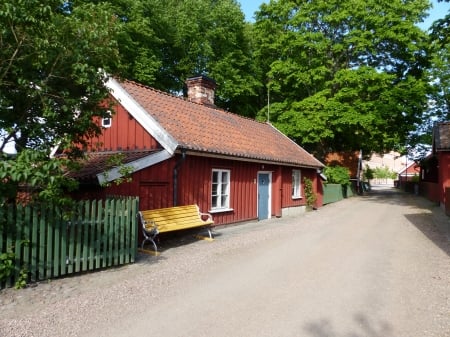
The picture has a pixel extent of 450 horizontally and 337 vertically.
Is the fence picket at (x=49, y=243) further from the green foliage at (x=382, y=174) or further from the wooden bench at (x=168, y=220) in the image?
the green foliage at (x=382, y=174)

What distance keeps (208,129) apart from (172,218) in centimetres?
485

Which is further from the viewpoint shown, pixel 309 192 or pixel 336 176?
pixel 336 176

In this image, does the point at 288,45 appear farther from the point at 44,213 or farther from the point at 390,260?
the point at 44,213

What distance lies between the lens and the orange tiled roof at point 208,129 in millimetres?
11867

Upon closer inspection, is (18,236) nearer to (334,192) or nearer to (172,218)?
(172,218)

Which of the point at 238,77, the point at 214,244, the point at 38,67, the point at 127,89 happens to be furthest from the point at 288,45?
the point at 38,67

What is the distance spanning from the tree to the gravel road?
2028 millimetres

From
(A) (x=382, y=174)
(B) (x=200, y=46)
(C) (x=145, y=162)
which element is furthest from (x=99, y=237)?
(A) (x=382, y=174)

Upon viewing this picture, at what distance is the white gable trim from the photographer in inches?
415

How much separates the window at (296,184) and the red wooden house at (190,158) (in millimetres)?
856

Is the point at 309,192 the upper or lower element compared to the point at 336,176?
lower

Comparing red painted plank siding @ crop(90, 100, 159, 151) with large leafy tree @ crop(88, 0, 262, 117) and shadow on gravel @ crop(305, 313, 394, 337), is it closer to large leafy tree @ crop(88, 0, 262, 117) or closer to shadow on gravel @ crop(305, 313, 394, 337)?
shadow on gravel @ crop(305, 313, 394, 337)

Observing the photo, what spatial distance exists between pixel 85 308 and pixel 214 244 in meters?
5.37

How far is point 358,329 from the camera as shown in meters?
4.71
